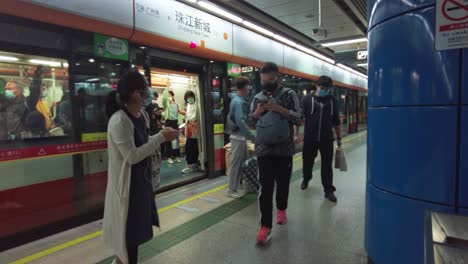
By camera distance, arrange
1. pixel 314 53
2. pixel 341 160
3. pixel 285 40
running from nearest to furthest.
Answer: pixel 341 160
pixel 285 40
pixel 314 53

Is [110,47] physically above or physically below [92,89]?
above

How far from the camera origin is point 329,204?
3703 mm

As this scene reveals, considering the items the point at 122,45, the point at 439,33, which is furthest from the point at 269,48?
the point at 439,33

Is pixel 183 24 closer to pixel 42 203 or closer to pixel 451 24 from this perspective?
pixel 42 203

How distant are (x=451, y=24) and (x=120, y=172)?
6.56 ft

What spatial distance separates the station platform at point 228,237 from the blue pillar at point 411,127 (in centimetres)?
67

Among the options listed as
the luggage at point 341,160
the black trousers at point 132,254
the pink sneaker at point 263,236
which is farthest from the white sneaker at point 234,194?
the black trousers at point 132,254

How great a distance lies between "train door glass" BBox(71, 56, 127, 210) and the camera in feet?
10.2

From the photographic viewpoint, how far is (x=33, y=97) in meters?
2.77

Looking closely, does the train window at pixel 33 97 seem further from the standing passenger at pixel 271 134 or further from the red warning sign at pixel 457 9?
the red warning sign at pixel 457 9

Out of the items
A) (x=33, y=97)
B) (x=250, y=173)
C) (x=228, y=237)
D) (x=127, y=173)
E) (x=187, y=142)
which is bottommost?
(x=228, y=237)

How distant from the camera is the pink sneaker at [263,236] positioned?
2.60m

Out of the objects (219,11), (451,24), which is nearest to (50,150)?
(219,11)

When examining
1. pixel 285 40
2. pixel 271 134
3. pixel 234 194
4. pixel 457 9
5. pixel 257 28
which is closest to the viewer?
pixel 457 9
